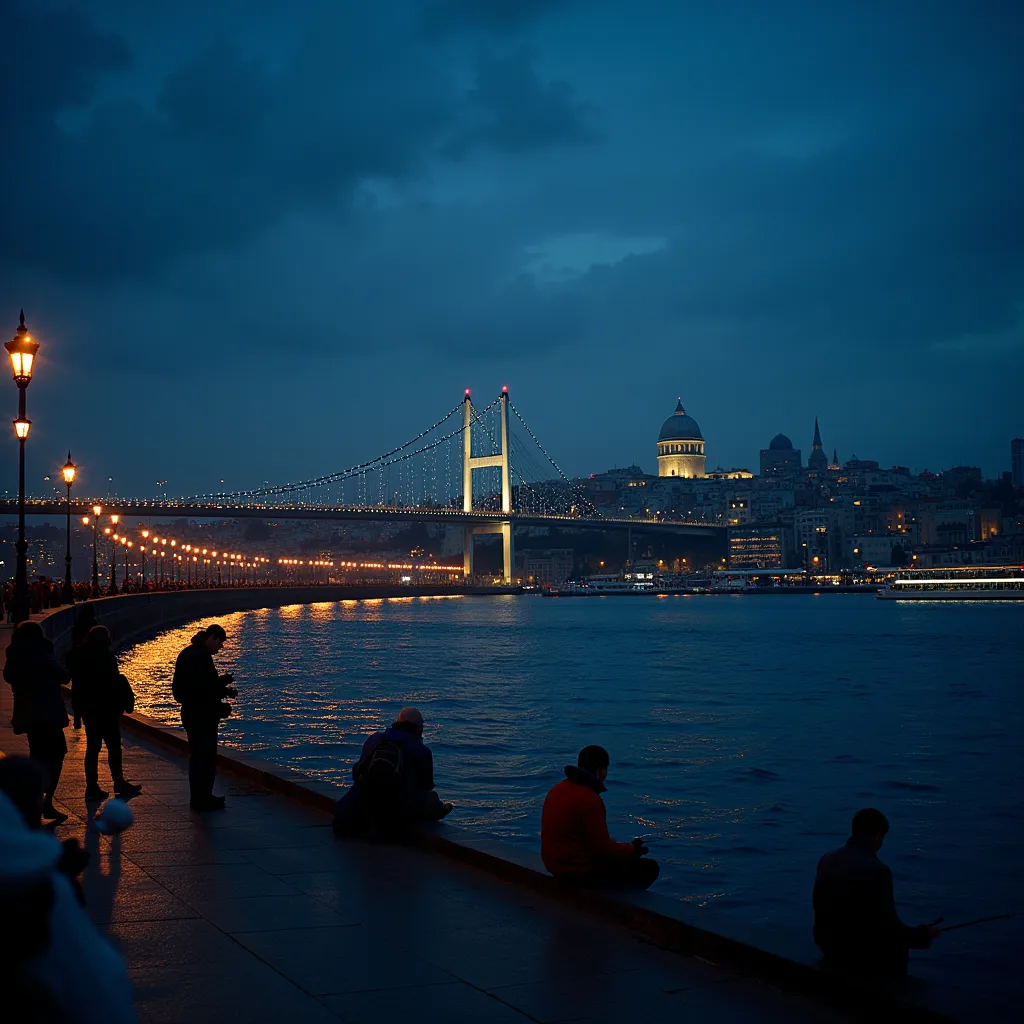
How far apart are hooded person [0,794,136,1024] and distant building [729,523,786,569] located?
480ft

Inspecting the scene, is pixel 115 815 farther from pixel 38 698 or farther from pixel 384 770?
pixel 38 698

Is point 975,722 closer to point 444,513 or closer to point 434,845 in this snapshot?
point 434,845

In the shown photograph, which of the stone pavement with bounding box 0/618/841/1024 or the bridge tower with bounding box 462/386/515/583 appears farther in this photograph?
the bridge tower with bounding box 462/386/515/583

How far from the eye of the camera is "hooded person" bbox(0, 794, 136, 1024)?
5.21 ft

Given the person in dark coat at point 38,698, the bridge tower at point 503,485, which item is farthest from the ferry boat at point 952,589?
the person in dark coat at point 38,698

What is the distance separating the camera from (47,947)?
1636 mm

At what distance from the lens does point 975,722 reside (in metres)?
20.9

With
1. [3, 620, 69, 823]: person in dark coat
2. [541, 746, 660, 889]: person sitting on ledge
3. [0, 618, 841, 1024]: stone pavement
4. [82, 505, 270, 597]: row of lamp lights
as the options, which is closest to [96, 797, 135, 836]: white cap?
[0, 618, 841, 1024]: stone pavement

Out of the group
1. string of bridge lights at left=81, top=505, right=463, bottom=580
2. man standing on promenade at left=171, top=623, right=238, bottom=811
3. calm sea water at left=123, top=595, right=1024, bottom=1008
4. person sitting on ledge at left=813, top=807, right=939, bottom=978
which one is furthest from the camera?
string of bridge lights at left=81, top=505, right=463, bottom=580

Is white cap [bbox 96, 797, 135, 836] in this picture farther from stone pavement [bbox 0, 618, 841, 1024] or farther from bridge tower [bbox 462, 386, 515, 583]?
bridge tower [bbox 462, 386, 515, 583]

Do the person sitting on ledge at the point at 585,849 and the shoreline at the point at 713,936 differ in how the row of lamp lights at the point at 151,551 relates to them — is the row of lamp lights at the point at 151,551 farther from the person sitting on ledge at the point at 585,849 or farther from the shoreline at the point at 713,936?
the person sitting on ledge at the point at 585,849

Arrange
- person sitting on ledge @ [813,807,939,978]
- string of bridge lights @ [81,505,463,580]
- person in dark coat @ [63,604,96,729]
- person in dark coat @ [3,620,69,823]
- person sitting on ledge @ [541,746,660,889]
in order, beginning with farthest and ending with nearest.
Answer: string of bridge lights @ [81,505,463,580], person in dark coat @ [63,604,96,729], person in dark coat @ [3,620,69,823], person sitting on ledge @ [541,746,660,889], person sitting on ledge @ [813,807,939,978]

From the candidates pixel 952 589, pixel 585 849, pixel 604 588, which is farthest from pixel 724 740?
pixel 604 588

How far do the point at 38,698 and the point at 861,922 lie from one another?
439cm
